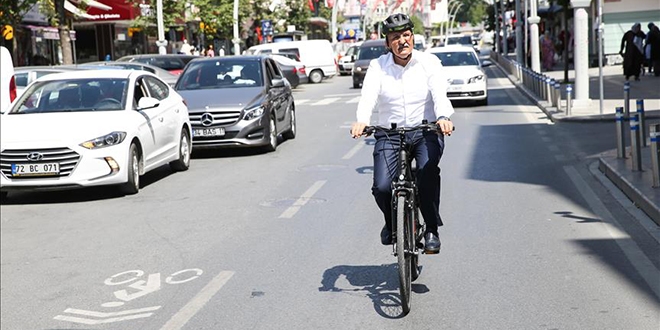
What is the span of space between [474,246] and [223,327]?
9.96ft

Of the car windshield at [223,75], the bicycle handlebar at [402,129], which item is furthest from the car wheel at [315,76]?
the bicycle handlebar at [402,129]

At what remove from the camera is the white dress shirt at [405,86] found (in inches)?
284

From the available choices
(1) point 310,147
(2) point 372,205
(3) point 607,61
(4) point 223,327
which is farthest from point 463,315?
(3) point 607,61

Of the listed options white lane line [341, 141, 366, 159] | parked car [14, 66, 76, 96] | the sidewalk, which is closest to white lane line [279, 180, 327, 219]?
white lane line [341, 141, 366, 159]

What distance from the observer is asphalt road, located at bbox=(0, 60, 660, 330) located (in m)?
6.97

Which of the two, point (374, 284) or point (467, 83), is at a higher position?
point (467, 83)

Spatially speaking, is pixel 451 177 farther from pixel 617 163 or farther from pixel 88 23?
pixel 88 23

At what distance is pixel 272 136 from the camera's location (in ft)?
59.3

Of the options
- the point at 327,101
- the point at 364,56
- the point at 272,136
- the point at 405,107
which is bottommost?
the point at 327,101

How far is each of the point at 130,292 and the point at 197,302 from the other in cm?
75

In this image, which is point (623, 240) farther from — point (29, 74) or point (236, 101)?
point (29, 74)

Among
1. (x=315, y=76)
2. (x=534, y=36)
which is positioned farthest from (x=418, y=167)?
(x=315, y=76)

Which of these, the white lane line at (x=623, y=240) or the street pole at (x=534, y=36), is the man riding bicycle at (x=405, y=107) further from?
the street pole at (x=534, y=36)

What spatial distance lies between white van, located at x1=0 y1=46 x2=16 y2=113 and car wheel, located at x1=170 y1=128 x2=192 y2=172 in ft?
8.18
